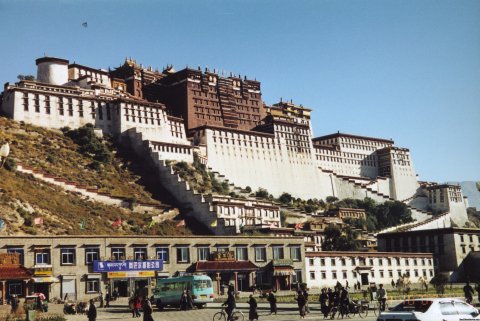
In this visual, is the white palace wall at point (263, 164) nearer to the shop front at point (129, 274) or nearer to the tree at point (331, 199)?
the tree at point (331, 199)

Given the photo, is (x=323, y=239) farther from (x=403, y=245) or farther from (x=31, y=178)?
(x=31, y=178)

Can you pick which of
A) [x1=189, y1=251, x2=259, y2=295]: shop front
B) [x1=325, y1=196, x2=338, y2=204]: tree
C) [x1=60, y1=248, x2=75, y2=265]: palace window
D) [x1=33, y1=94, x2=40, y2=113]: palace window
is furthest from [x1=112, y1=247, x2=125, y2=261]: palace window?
[x1=325, y1=196, x2=338, y2=204]: tree

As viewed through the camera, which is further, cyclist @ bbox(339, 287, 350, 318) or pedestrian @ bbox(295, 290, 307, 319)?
pedestrian @ bbox(295, 290, 307, 319)

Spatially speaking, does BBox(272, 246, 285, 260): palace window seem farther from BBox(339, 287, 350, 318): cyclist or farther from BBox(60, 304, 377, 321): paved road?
BBox(339, 287, 350, 318): cyclist

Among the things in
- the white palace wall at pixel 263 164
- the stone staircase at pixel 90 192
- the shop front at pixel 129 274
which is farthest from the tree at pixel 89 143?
the shop front at pixel 129 274

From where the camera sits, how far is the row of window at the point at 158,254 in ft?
175

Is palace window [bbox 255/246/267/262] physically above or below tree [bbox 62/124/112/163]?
below

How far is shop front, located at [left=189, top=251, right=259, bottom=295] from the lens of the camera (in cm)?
6106

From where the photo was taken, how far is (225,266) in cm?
6203

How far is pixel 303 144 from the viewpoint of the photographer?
136125mm

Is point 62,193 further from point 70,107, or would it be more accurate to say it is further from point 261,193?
→ point 261,193

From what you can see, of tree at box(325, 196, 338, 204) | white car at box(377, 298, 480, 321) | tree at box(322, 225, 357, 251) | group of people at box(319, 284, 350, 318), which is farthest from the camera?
tree at box(325, 196, 338, 204)

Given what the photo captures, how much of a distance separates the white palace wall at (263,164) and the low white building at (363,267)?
39.2m

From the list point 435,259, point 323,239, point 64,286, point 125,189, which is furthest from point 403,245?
point 64,286
